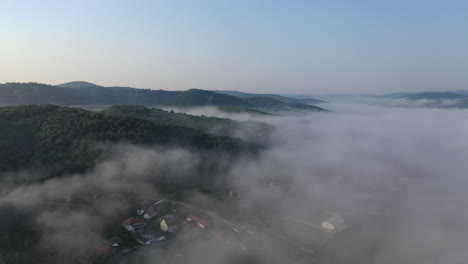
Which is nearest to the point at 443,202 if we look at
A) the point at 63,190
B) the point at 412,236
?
the point at 412,236

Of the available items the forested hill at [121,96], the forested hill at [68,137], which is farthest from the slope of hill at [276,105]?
the forested hill at [68,137]

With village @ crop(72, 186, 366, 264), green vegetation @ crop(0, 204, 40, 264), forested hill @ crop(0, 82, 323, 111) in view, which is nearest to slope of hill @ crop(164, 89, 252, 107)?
forested hill @ crop(0, 82, 323, 111)

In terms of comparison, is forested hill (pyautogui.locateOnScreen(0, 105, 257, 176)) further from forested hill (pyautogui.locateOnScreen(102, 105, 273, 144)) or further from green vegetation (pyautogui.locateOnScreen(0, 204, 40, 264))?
forested hill (pyautogui.locateOnScreen(102, 105, 273, 144))

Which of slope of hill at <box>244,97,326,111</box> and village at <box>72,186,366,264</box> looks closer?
village at <box>72,186,366,264</box>

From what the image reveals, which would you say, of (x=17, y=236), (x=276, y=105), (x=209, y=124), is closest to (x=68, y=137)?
(x=17, y=236)

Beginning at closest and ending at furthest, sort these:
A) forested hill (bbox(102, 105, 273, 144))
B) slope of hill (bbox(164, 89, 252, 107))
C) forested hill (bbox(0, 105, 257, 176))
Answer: forested hill (bbox(0, 105, 257, 176)) → forested hill (bbox(102, 105, 273, 144)) → slope of hill (bbox(164, 89, 252, 107))

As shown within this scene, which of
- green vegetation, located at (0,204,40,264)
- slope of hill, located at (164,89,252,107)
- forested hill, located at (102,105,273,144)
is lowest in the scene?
green vegetation, located at (0,204,40,264)

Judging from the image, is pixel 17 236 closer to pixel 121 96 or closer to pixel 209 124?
pixel 209 124

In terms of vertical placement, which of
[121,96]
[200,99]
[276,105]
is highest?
[121,96]
